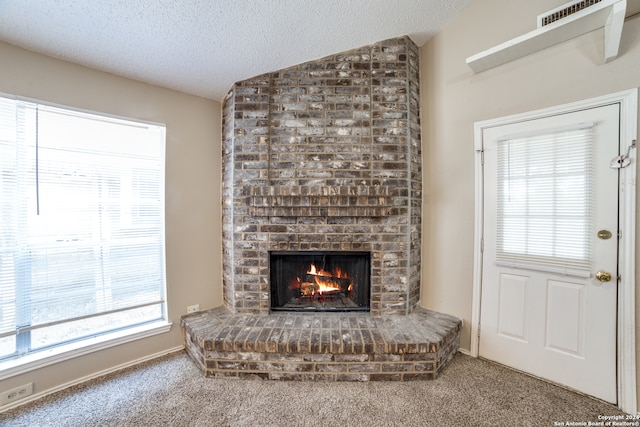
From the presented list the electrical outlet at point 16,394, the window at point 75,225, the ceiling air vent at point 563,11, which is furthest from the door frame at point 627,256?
the electrical outlet at point 16,394

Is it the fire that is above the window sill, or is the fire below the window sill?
above

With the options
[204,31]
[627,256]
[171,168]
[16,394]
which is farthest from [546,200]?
Result: [16,394]

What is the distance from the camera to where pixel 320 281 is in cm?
239

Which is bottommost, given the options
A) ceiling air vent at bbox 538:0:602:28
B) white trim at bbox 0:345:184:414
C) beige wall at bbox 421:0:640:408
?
white trim at bbox 0:345:184:414

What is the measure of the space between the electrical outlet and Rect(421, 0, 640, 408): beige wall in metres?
3.16

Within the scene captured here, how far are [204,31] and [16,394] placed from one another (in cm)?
280

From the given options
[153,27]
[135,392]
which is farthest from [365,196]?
[135,392]

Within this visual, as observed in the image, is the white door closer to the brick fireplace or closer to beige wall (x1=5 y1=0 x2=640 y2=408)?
beige wall (x1=5 y1=0 x2=640 y2=408)

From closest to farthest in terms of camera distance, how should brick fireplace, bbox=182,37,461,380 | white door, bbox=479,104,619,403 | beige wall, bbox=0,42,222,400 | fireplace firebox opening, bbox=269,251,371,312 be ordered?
1. white door, bbox=479,104,619,403
2. beige wall, bbox=0,42,222,400
3. brick fireplace, bbox=182,37,461,380
4. fireplace firebox opening, bbox=269,251,371,312

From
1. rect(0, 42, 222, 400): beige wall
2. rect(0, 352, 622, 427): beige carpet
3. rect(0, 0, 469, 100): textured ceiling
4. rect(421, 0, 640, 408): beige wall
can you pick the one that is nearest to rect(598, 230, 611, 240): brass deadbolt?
rect(421, 0, 640, 408): beige wall

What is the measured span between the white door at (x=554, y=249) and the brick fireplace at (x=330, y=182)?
49 centimetres

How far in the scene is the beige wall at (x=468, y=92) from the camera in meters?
1.55

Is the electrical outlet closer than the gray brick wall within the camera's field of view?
Yes

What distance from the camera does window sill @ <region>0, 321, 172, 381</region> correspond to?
1595 millimetres
